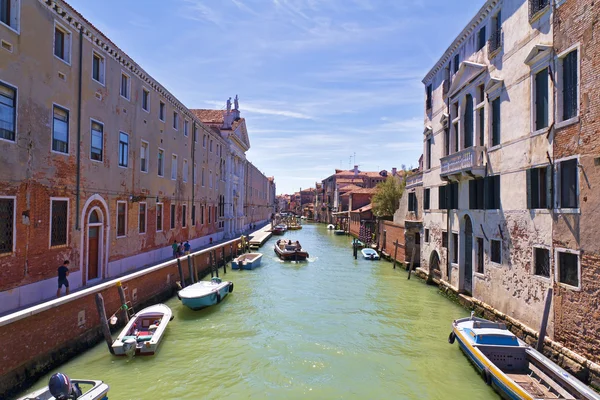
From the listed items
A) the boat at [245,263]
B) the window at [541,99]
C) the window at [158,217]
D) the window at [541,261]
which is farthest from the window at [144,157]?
the window at [541,261]

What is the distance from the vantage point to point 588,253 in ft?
24.3

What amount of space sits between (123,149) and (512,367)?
47.3 ft

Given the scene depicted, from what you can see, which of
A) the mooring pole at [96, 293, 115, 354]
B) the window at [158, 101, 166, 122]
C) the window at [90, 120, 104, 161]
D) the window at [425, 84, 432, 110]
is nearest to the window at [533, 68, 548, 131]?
the window at [425, 84, 432, 110]

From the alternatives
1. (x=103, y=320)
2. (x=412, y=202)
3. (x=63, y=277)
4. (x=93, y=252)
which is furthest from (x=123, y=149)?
(x=412, y=202)

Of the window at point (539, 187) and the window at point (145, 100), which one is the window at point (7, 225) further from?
the window at point (539, 187)

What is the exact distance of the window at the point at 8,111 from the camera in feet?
28.9

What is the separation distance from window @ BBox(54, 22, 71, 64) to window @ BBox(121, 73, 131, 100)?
340cm

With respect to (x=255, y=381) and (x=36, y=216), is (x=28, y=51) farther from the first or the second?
(x=255, y=381)

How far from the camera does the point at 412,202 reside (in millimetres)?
21750

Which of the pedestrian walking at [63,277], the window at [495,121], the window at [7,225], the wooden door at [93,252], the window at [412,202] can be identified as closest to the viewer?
the window at [7,225]

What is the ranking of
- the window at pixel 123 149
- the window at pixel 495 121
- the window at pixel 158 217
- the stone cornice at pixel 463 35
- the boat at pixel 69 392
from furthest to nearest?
the window at pixel 158 217 → the window at pixel 123 149 → the stone cornice at pixel 463 35 → the window at pixel 495 121 → the boat at pixel 69 392

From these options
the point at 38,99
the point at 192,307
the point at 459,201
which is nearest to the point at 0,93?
the point at 38,99

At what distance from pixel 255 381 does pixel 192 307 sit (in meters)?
5.55

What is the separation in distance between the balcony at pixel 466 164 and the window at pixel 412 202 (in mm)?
6648
